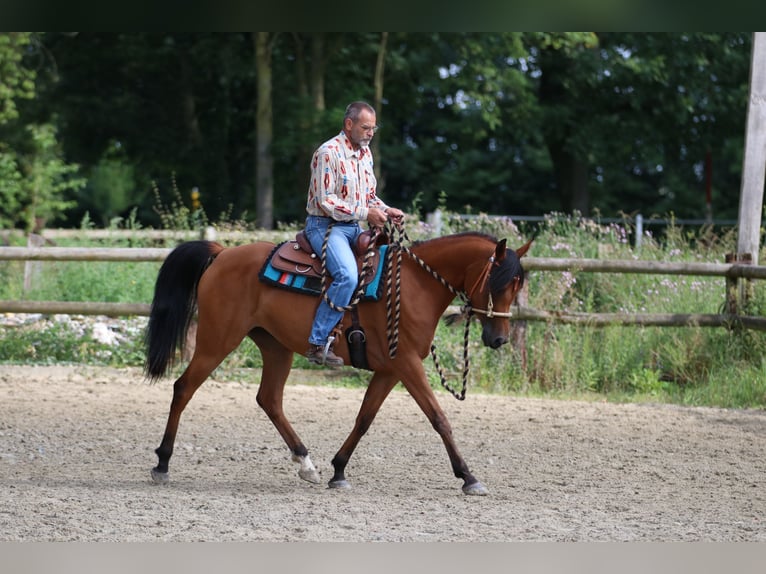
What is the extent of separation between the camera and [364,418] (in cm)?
677

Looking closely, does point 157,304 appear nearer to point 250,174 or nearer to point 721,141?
point 250,174

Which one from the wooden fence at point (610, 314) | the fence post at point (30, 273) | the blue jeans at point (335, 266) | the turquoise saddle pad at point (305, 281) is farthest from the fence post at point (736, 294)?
the fence post at point (30, 273)

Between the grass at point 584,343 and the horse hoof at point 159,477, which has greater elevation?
the grass at point 584,343

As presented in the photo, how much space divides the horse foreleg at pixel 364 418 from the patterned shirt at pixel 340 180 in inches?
39.9

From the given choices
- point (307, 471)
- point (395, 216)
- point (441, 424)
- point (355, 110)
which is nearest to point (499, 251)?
point (395, 216)

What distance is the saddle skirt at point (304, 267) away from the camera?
6684mm

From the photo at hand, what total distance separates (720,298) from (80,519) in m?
7.91

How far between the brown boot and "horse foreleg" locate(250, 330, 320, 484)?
0.48 m

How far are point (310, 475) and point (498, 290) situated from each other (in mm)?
1647

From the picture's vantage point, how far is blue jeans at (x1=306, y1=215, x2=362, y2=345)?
6559 millimetres

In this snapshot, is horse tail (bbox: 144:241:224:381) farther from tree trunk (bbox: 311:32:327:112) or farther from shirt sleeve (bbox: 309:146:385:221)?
tree trunk (bbox: 311:32:327:112)

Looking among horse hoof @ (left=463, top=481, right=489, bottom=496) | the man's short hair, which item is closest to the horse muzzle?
horse hoof @ (left=463, top=481, right=489, bottom=496)

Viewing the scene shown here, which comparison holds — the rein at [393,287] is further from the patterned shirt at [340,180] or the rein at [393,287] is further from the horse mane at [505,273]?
the patterned shirt at [340,180]

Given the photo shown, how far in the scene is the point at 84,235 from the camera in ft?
48.5
